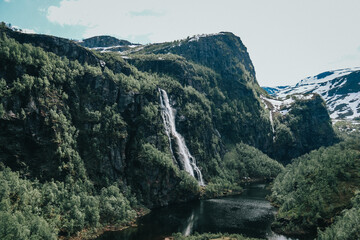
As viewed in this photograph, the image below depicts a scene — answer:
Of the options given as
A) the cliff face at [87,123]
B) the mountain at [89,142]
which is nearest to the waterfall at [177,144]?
the mountain at [89,142]

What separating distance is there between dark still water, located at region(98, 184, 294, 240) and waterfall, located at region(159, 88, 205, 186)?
69.1 ft

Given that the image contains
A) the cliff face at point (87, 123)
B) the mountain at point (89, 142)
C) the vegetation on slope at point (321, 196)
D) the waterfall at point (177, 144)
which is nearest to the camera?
the vegetation on slope at point (321, 196)

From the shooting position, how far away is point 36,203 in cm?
6550

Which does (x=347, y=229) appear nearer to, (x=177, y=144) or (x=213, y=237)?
(x=213, y=237)

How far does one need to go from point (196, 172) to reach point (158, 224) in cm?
5381

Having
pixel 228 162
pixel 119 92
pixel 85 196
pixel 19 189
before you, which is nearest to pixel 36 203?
pixel 19 189

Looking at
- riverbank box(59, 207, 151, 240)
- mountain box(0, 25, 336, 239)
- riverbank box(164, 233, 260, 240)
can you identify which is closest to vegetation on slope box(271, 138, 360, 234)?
riverbank box(164, 233, 260, 240)

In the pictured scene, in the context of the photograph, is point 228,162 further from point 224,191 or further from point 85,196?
point 85,196

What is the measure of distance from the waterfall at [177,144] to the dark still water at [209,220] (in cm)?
2106

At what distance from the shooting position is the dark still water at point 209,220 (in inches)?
2844

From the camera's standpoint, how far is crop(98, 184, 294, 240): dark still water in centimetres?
7225

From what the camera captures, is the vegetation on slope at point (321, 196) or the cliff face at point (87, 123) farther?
the cliff face at point (87, 123)

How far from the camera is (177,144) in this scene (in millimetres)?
130625

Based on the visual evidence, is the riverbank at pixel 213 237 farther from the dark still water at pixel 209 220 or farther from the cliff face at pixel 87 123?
the cliff face at pixel 87 123
